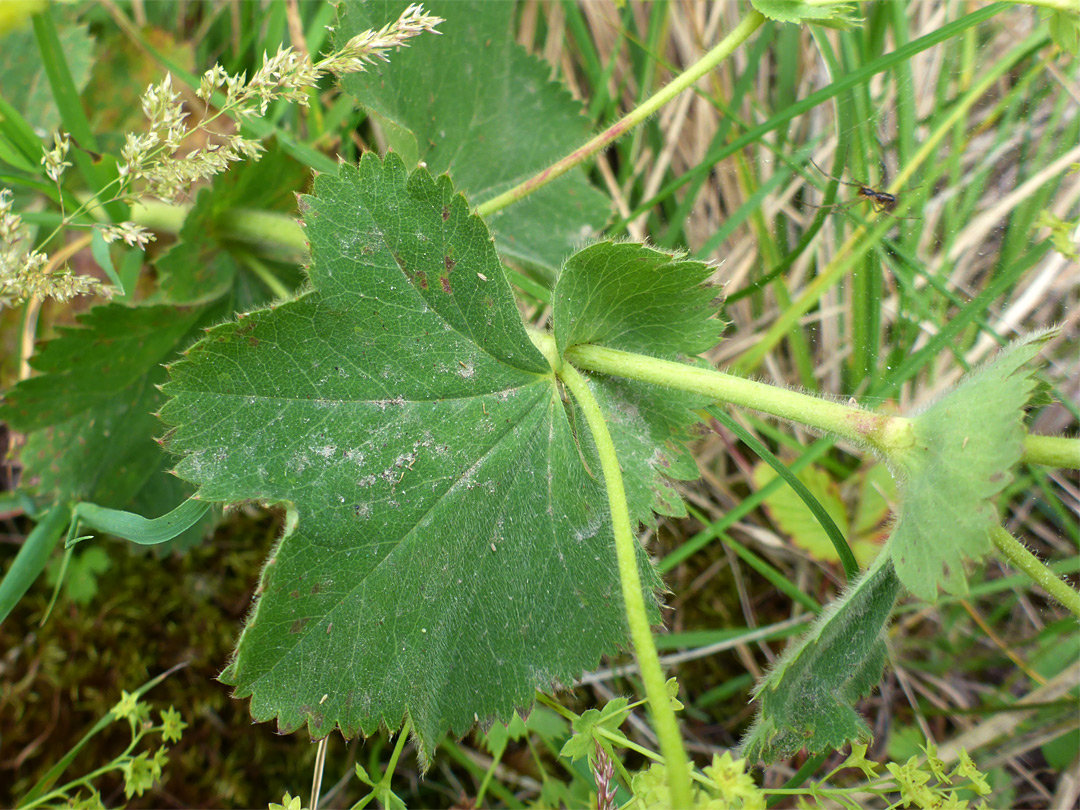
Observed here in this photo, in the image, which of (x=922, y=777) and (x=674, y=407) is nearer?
(x=922, y=777)

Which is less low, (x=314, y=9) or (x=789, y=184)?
(x=314, y=9)

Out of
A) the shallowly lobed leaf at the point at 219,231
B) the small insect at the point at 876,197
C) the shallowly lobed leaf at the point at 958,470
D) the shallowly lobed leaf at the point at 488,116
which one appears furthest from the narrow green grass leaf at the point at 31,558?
the small insect at the point at 876,197

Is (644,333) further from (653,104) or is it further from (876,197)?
→ (876,197)

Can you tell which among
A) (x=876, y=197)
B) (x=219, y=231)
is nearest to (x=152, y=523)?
(x=219, y=231)

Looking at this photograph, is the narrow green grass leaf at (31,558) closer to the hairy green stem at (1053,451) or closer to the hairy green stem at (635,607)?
the hairy green stem at (635,607)

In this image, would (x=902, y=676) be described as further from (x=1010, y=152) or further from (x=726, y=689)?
(x=1010, y=152)

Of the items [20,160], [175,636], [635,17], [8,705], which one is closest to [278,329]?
[20,160]
